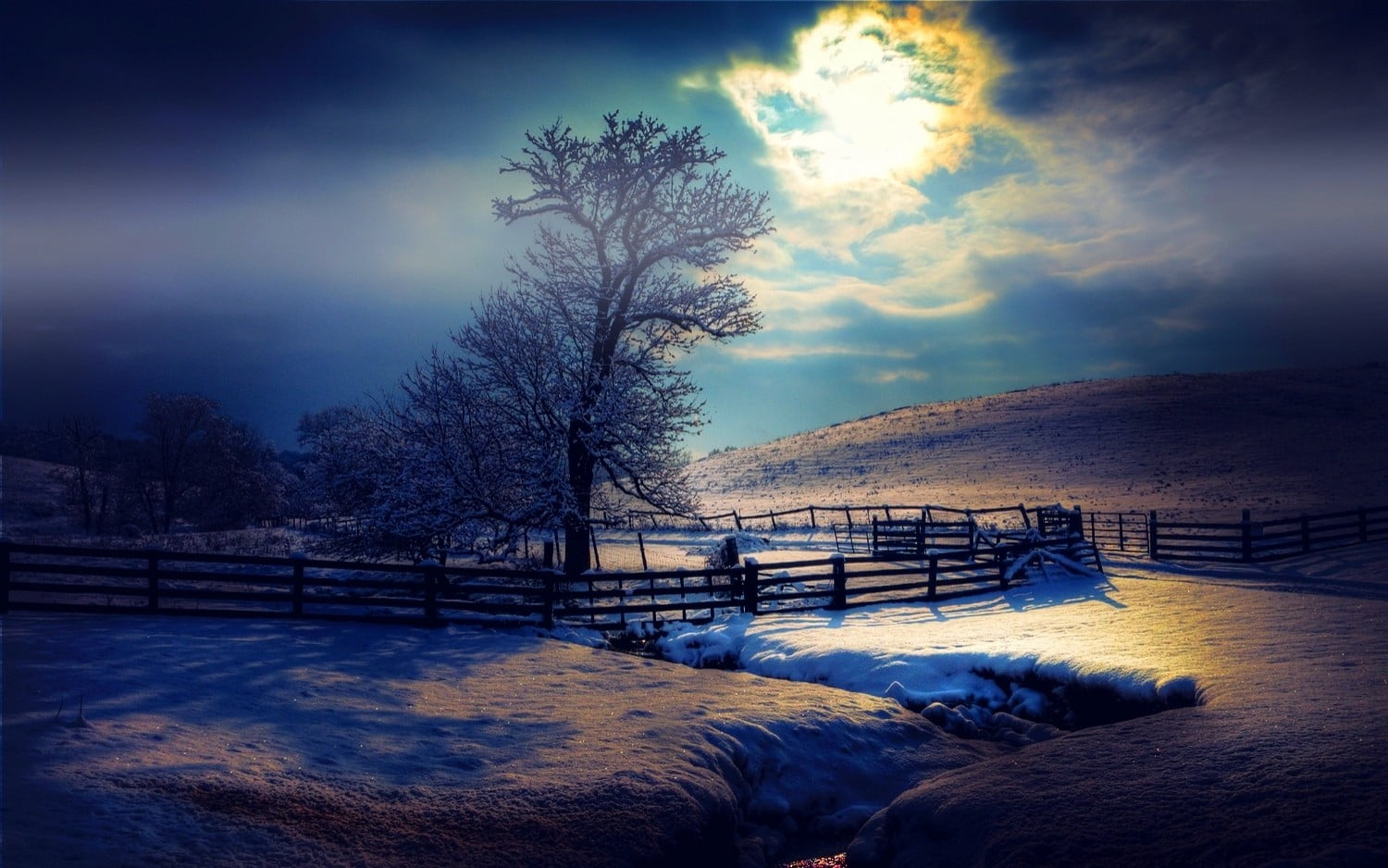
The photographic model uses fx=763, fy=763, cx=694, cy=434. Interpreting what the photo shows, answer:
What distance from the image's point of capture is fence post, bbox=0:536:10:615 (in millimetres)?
12570

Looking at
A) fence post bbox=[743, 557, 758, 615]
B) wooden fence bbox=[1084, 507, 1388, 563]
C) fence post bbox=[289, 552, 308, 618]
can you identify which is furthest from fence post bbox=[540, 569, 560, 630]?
wooden fence bbox=[1084, 507, 1388, 563]

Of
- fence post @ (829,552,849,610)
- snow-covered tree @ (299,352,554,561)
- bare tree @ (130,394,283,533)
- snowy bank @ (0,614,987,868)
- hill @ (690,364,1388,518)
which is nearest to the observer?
snowy bank @ (0,614,987,868)

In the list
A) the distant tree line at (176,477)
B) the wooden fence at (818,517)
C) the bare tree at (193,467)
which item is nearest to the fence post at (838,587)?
the wooden fence at (818,517)

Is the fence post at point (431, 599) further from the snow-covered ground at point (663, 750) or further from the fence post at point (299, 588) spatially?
the fence post at point (299, 588)

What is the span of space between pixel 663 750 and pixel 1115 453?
60.0m

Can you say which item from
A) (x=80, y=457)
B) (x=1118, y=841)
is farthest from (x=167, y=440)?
(x=1118, y=841)

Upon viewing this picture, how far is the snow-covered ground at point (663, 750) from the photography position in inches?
226

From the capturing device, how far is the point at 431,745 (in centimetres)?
802

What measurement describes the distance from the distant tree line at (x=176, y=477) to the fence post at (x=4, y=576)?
33523mm

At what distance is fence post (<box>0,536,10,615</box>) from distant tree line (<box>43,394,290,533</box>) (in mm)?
33523

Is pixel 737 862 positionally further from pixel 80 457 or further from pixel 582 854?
pixel 80 457

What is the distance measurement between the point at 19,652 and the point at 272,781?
589 centimetres

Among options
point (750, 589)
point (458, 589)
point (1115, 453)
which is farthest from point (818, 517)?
point (458, 589)

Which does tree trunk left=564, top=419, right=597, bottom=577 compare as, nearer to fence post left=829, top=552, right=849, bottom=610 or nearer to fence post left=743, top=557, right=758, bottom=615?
fence post left=743, top=557, right=758, bottom=615
